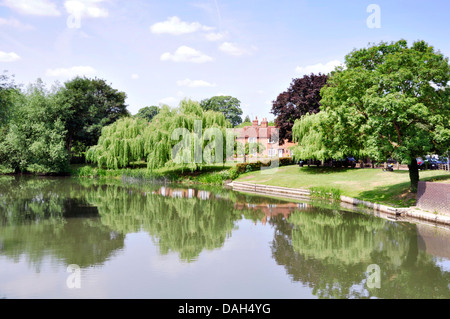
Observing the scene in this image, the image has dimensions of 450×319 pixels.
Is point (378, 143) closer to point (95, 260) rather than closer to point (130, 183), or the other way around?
point (95, 260)

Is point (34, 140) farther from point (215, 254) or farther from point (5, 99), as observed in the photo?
point (215, 254)

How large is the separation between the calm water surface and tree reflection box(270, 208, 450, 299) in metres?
0.03

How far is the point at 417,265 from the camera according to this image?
10.7m

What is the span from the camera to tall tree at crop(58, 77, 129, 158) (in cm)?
5069

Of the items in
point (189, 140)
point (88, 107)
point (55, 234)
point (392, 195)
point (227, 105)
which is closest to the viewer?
point (55, 234)

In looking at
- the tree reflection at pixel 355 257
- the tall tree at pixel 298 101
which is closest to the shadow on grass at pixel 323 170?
the tall tree at pixel 298 101

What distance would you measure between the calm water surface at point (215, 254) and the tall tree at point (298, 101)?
24.0 meters

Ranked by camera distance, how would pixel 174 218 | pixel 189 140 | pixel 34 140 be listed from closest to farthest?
pixel 174 218, pixel 189 140, pixel 34 140

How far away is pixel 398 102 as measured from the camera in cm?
1744

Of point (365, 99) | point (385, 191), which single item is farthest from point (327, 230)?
point (385, 191)

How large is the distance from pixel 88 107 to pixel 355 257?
49582mm

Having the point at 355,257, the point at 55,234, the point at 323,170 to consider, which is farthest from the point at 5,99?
the point at 323,170

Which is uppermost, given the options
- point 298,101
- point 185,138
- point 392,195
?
point 298,101

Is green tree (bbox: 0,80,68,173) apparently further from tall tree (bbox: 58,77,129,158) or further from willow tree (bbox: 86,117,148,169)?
willow tree (bbox: 86,117,148,169)
